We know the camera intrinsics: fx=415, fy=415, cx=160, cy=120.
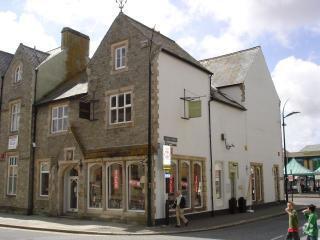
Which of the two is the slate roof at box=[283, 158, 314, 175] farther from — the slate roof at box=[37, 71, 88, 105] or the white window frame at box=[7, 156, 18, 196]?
the white window frame at box=[7, 156, 18, 196]

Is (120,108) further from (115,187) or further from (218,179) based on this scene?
(218,179)

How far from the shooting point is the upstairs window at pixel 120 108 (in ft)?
71.3

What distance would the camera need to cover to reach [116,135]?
859 inches

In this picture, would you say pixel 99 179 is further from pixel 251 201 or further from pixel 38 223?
pixel 251 201

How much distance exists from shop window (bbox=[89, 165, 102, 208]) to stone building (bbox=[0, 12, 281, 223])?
5 cm

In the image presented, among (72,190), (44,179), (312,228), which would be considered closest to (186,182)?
(72,190)

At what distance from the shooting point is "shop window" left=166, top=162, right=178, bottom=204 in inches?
810

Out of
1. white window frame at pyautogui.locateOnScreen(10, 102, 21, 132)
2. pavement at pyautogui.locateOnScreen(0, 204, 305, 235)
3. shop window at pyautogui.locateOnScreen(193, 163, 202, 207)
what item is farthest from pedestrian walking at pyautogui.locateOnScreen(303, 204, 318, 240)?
white window frame at pyautogui.locateOnScreen(10, 102, 21, 132)

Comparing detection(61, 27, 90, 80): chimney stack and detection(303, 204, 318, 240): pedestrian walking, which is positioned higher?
detection(61, 27, 90, 80): chimney stack

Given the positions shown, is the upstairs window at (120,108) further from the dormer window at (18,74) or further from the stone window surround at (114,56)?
the dormer window at (18,74)

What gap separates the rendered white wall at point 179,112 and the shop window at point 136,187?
36.2 inches

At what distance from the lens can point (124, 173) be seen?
69.5ft

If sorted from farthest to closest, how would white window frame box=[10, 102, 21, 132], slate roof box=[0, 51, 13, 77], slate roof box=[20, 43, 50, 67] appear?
slate roof box=[0, 51, 13, 77] → white window frame box=[10, 102, 21, 132] → slate roof box=[20, 43, 50, 67]

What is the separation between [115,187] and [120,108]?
417cm
